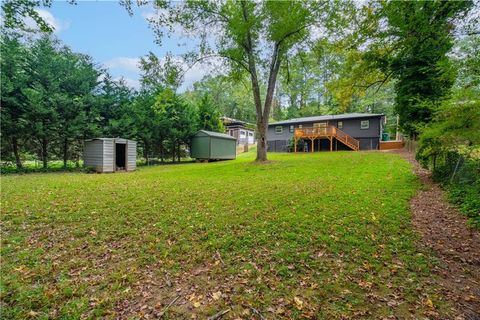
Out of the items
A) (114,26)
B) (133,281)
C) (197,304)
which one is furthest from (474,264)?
(114,26)

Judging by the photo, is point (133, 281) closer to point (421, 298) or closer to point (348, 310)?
point (348, 310)

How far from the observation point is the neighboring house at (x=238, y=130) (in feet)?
109

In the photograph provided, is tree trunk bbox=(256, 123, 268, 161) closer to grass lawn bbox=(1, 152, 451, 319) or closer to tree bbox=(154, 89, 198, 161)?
tree bbox=(154, 89, 198, 161)

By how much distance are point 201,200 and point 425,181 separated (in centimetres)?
747

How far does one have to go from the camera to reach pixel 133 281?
2947 mm

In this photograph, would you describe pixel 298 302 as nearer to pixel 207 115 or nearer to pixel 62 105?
pixel 62 105

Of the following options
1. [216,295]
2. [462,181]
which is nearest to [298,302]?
[216,295]

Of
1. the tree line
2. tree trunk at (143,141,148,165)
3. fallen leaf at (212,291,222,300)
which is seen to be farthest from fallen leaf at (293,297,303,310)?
tree trunk at (143,141,148,165)

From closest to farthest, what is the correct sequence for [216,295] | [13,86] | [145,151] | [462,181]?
[216,295], [462,181], [13,86], [145,151]

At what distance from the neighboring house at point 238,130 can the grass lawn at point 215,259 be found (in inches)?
1081

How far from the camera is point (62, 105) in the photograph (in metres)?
13.5

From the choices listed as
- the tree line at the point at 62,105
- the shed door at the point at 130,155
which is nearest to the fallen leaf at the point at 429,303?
the tree line at the point at 62,105

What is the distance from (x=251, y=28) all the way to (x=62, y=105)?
11.6 metres

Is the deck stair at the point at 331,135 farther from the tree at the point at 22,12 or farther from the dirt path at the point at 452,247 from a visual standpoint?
the tree at the point at 22,12
